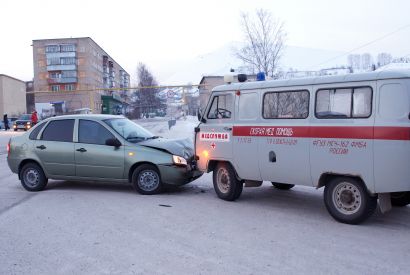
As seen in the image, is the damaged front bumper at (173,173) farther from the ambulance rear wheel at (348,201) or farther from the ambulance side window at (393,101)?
the ambulance side window at (393,101)

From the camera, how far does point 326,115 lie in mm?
6613

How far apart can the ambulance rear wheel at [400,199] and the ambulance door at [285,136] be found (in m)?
1.30

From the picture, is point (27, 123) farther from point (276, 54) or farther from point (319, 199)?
point (319, 199)

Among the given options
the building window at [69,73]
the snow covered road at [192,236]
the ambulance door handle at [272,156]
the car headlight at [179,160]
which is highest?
the building window at [69,73]

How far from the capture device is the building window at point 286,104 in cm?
690

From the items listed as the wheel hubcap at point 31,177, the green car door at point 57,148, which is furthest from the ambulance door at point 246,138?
the wheel hubcap at point 31,177

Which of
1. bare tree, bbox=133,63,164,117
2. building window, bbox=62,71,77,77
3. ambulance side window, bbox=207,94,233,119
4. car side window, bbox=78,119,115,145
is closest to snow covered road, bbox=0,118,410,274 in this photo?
car side window, bbox=78,119,115,145

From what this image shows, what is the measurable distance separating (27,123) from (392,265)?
42149mm

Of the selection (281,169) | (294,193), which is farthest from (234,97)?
(294,193)

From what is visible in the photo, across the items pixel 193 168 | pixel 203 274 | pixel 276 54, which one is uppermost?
pixel 276 54

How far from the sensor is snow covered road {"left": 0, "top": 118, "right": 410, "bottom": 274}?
479 centimetres

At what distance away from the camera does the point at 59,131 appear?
952cm


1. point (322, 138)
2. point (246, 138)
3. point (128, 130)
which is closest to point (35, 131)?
point (128, 130)

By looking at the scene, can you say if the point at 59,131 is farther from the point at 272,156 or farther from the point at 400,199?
the point at 400,199
